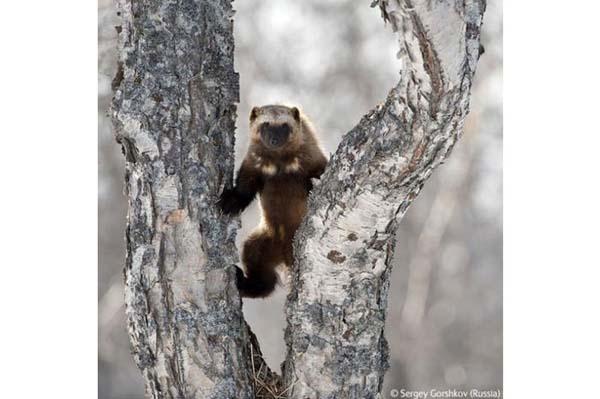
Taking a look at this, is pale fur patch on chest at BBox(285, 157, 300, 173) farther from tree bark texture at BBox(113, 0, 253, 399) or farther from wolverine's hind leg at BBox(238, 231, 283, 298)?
tree bark texture at BBox(113, 0, 253, 399)

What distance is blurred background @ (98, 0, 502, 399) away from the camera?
13.8 metres

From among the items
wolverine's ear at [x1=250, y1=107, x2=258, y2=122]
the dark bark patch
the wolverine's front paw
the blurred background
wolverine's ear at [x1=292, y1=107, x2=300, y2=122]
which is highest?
the blurred background

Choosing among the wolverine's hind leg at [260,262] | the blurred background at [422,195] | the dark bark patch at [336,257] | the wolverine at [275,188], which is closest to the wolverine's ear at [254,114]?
the wolverine at [275,188]

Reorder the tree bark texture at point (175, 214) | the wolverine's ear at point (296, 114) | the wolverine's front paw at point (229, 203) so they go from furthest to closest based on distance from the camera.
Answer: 1. the wolverine's ear at point (296, 114)
2. the wolverine's front paw at point (229, 203)
3. the tree bark texture at point (175, 214)

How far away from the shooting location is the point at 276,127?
198 inches

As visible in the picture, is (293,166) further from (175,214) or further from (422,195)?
(422,195)

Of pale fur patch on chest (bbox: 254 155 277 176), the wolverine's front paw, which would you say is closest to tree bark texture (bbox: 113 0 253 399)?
the wolverine's front paw

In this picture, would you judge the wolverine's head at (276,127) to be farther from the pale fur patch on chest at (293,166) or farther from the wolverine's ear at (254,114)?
the pale fur patch on chest at (293,166)

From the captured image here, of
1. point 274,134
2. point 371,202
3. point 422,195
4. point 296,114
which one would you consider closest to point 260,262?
point 274,134

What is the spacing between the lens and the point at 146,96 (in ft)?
12.1

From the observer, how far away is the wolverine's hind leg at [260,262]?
4871 mm

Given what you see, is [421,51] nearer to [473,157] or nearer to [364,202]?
[364,202]

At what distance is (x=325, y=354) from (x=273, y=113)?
201cm

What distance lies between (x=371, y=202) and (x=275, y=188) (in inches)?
68.0
